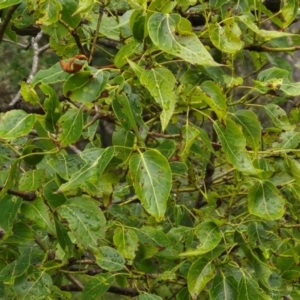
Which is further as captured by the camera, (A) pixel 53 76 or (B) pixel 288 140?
(B) pixel 288 140

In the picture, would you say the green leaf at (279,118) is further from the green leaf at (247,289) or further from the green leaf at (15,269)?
the green leaf at (15,269)

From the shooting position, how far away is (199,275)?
135 cm

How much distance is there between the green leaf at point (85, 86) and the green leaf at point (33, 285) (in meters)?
0.43

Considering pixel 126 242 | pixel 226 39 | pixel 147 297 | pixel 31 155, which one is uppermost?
pixel 226 39

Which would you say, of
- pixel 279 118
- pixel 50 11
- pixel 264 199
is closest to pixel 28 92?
pixel 50 11

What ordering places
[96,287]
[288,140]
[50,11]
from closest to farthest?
[50,11] < [96,287] < [288,140]

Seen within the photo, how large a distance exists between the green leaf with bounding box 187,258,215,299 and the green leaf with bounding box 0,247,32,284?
0.33 meters

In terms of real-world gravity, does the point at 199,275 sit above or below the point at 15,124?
below

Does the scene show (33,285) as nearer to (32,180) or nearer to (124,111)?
(32,180)

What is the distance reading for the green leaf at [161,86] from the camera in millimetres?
1082

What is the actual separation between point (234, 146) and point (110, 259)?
0.38 m

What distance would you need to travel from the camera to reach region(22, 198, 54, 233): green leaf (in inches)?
48.9

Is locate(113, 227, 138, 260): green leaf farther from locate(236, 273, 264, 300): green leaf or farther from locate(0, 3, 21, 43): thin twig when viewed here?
locate(0, 3, 21, 43): thin twig

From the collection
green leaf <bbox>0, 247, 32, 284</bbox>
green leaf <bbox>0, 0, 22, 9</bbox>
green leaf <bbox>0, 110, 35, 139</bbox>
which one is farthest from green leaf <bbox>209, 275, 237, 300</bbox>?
green leaf <bbox>0, 0, 22, 9</bbox>
